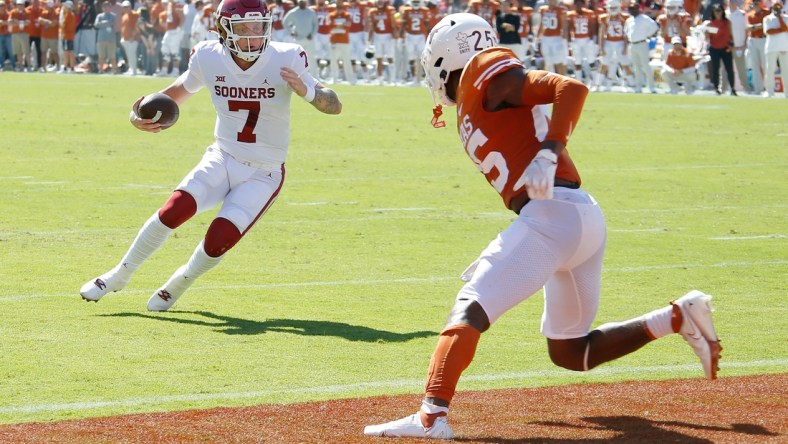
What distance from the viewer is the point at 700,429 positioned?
504cm

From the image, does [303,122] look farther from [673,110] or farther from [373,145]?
[673,110]

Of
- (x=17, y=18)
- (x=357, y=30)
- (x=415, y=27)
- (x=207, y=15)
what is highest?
(x=415, y=27)

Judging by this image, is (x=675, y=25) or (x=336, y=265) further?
(x=675, y=25)

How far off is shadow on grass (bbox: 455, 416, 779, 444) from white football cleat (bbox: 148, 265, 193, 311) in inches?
118

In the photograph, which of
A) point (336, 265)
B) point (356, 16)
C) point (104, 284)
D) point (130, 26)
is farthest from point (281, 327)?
point (130, 26)

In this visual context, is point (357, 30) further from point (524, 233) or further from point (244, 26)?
point (524, 233)

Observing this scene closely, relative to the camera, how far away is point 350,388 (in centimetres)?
591

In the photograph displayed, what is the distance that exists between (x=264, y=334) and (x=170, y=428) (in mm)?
2026

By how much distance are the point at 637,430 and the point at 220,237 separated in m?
3.05

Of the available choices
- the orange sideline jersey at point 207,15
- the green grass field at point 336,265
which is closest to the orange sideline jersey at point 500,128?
the green grass field at point 336,265

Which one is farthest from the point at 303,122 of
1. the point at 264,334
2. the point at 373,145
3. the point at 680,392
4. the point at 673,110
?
the point at 680,392

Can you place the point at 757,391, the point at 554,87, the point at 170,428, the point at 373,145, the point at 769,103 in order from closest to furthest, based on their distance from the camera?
the point at 554,87
the point at 170,428
the point at 757,391
the point at 373,145
the point at 769,103

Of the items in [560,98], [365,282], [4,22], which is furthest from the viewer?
[4,22]

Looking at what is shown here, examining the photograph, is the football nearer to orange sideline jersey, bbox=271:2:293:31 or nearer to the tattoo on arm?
the tattoo on arm
